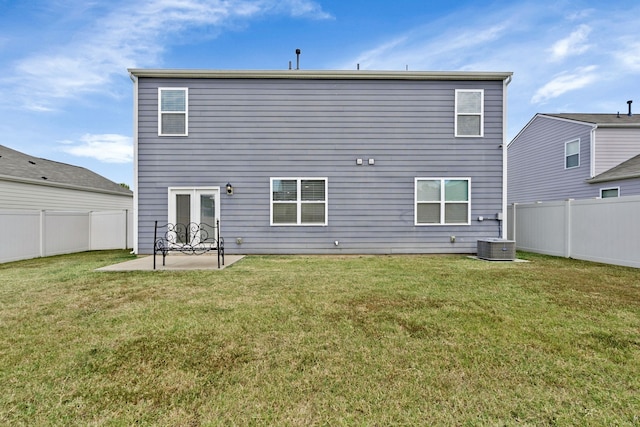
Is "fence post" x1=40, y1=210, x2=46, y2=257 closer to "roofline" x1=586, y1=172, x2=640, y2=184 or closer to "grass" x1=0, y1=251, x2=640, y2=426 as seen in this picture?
"grass" x1=0, y1=251, x2=640, y2=426

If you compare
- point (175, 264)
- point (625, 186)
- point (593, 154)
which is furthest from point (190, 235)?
point (593, 154)

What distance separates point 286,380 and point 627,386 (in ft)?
8.00

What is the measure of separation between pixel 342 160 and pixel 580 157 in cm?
1152

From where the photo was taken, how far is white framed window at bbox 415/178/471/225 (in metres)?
8.38

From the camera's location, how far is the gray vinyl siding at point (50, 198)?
10414 millimetres

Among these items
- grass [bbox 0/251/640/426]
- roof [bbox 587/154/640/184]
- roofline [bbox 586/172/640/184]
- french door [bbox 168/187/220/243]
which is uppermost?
roof [bbox 587/154/640/184]

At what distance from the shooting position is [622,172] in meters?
10.5

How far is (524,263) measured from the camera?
6.84 m

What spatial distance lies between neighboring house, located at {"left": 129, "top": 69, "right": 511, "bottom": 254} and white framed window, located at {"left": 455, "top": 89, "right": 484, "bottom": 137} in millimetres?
30

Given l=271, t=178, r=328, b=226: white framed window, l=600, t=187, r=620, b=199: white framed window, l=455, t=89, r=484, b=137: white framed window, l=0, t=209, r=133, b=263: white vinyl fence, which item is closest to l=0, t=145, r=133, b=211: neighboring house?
l=0, t=209, r=133, b=263: white vinyl fence

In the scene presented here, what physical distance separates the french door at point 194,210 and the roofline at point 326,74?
10.8 ft

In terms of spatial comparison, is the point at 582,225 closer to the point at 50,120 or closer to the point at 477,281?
the point at 477,281

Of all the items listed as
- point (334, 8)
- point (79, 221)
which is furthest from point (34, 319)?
point (334, 8)

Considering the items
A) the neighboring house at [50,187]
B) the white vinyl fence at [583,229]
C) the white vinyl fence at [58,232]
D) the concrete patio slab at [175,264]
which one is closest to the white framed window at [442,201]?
the white vinyl fence at [583,229]
